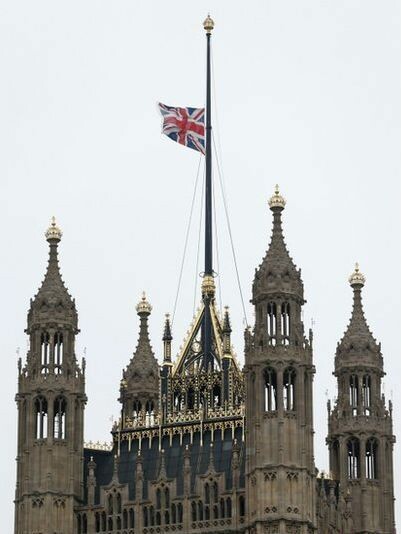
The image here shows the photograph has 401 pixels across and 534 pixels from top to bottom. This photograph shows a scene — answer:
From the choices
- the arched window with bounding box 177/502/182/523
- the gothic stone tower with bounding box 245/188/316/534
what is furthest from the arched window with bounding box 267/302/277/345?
the arched window with bounding box 177/502/182/523

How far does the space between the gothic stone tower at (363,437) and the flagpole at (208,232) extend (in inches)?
288

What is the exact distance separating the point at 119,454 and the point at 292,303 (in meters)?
11.4

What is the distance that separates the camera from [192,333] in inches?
5969

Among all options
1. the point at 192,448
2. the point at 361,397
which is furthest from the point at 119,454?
the point at 361,397

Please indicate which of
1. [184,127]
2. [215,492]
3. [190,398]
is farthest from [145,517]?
[184,127]

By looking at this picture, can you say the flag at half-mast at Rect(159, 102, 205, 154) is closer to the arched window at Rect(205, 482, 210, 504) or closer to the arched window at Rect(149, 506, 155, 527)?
the arched window at Rect(205, 482, 210, 504)

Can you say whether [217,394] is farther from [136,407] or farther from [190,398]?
[136,407]

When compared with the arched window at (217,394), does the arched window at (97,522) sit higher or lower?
lower

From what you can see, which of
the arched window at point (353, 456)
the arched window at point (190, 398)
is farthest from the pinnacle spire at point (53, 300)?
the arched window at point (353, 456)

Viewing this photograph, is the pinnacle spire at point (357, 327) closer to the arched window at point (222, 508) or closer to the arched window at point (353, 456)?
the arched window at point (353, 456)

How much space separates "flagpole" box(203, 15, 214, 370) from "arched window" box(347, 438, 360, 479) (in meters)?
8.37

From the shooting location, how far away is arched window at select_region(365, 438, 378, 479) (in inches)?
5984

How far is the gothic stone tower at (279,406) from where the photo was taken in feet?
461

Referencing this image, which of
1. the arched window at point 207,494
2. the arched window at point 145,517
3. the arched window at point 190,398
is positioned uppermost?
the arched window at point 190,398
